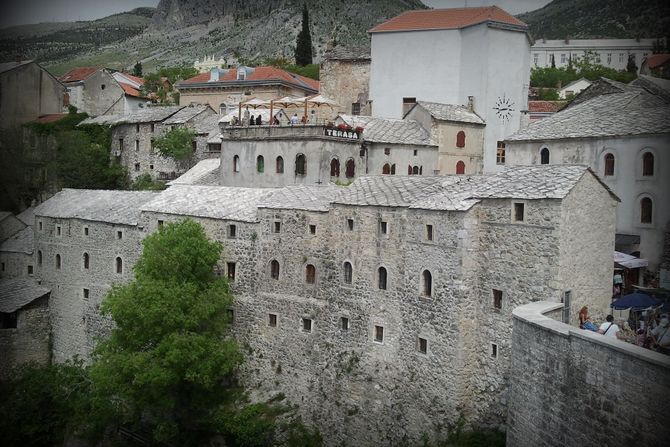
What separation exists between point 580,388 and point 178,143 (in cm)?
3687

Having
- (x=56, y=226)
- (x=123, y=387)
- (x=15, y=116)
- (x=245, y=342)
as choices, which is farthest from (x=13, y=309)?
(x=15, y=116)

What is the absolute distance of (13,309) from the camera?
38.9 meters

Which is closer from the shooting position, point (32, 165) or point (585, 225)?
point (585, 225)

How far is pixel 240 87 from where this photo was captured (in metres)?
59.1

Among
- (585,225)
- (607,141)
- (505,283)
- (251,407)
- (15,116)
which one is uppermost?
(15,116)

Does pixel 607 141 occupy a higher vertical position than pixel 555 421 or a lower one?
higher

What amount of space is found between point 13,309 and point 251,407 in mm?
17999

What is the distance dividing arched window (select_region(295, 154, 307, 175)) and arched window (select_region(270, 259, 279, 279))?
593 centimetres

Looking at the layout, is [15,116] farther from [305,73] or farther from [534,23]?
[534,23]

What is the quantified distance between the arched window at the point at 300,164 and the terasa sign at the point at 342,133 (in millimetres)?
1675

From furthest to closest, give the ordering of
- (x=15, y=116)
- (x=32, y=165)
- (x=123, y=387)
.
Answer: (x=15, y=116) < (x=32, y=165) < (x=123, y=387)

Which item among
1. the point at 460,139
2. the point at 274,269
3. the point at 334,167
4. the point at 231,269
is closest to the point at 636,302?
the point at 274,269

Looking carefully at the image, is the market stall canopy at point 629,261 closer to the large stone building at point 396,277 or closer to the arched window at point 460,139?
the large stone building at point 396,277

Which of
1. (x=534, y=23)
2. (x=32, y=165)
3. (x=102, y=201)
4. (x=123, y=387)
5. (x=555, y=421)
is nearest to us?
(x=555, y=421)
